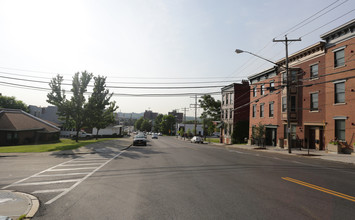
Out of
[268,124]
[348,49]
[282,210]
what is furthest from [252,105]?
[282,210]

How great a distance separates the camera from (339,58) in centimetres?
2127

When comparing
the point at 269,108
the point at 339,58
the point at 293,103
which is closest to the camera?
the point at 339,58

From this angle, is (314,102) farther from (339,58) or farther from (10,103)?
(10,103)

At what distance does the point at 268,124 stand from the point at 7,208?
108 feet

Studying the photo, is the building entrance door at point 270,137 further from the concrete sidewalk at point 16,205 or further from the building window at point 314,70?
the concrete sidewalk at point 16,205

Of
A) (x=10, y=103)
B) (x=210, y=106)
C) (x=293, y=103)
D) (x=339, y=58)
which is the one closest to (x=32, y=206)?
(x=339, y=58)

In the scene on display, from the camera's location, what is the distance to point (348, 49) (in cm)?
2011

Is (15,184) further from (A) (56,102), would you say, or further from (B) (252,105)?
(B) (252,105)

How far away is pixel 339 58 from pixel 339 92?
3590 mm

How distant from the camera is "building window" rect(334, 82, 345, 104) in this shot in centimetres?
2084

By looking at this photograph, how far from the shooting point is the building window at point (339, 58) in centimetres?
2089

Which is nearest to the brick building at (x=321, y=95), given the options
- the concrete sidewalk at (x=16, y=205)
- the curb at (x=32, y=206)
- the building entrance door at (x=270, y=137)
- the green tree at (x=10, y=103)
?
the building entrance door at (x=270, y=137)

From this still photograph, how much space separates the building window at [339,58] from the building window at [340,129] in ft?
19.6

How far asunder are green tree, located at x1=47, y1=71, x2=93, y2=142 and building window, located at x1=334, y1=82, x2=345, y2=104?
3197 centimetres
